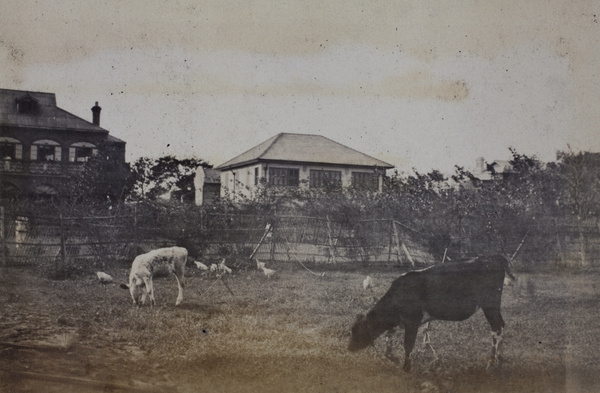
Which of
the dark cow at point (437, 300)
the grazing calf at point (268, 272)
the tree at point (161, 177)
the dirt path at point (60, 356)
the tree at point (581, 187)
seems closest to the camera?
the dirt path at point (60, 356)

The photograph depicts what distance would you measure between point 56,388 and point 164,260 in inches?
51.5

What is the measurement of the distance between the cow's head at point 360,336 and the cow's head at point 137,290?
1.80 metres

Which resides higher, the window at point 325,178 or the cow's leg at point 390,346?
the window at point 325,178

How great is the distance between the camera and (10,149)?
366cm

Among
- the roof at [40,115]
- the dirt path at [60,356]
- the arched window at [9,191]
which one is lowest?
the dirt path at [60,356]

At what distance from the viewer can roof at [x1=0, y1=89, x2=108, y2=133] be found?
3664 millimetres

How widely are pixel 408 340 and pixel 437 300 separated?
0.42m

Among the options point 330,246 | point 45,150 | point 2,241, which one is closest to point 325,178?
point 330,246

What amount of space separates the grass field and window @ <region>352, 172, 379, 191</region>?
2.61 ft

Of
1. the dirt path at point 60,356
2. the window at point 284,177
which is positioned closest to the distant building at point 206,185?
the window at point 284,177

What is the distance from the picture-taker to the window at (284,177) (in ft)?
13.0

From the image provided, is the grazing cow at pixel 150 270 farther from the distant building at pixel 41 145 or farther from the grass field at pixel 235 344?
the distant building at pixel 41 145

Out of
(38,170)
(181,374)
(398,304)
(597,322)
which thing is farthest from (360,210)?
(38,170)

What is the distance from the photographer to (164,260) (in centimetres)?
370
